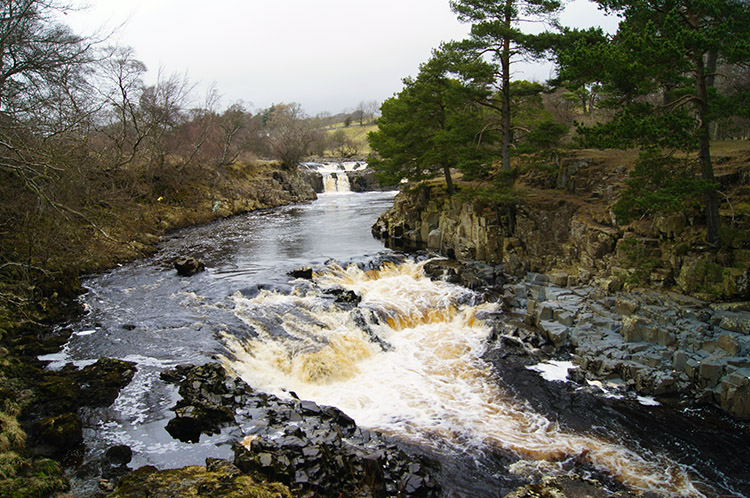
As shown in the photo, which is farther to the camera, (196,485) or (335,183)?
(335,183)

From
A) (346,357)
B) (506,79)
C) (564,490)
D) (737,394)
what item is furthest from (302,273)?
(737,394)

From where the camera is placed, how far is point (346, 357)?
11.6m

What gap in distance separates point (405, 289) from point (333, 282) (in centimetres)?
280

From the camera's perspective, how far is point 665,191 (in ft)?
34.8

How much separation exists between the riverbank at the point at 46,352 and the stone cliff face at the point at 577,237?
12.8 metres

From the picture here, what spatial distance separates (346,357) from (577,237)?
9.13 metres

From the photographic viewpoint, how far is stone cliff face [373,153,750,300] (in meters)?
11.0

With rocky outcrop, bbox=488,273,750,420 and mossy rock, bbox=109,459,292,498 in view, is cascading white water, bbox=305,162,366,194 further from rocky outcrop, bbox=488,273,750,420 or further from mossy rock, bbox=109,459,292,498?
mossy rock, bbox=109,459,292,498

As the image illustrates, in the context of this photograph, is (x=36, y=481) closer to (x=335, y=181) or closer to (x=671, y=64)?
(x=671, y=64)

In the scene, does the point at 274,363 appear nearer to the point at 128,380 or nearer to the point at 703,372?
the point at 128,380

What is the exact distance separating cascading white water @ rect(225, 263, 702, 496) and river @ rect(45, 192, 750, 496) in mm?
36

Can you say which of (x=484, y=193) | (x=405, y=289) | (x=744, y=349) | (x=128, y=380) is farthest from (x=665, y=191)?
(x=128, y=380)

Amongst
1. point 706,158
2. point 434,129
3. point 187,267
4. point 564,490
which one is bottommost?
point 564,490

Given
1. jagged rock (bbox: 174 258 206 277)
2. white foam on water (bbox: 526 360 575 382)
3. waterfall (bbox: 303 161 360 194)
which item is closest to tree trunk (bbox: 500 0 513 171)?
white foam on water (bbox: 526 360 575 382)
